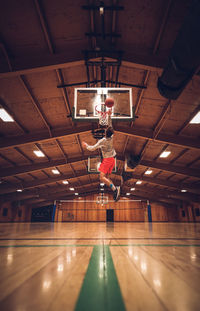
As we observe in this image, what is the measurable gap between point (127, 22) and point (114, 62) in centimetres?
118

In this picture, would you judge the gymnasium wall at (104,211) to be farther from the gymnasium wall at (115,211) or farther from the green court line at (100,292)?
the green court line at (100,292)

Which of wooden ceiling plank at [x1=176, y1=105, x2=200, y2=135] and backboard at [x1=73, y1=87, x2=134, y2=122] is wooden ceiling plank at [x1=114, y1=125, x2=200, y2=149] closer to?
wooden ceiling plank at [x1=176, y1=105, x2=200, y2=135]

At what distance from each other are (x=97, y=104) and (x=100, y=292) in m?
5.80

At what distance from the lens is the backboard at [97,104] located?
231 inches

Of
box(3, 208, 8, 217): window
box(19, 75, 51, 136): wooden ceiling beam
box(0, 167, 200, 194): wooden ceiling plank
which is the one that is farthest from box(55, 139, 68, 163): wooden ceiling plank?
box(3, 208, 8, 217): window

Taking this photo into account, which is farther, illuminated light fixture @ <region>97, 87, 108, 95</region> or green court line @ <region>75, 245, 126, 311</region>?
illuminated light fixture @ <region>97, 87, 108, 95</region>

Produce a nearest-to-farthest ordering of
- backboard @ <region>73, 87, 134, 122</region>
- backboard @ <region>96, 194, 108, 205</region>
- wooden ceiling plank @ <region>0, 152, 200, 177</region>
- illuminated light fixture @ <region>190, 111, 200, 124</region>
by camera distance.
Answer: backboard @ <region>73, 87, 134, 122</region>
illuminated light fixture @ <region>190, 111, 200, 124</region>
wooden ceiling plank @ <region>0, 152, 200, 177</region>
backboard @ <region>96, 194, 108, 205</region>

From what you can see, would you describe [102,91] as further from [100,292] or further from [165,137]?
[100,292]

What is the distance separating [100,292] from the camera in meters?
1.04

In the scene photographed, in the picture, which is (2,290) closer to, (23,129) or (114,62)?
(114,62)

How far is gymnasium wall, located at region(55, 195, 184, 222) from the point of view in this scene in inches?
1053

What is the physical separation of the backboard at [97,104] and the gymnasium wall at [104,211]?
2332cm

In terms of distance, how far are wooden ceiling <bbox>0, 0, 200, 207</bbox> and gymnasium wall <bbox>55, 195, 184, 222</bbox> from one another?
57.6ft

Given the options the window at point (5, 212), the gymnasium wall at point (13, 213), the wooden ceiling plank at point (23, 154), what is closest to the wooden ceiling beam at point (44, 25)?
the wooden ceiling plank at point (23, 154)
